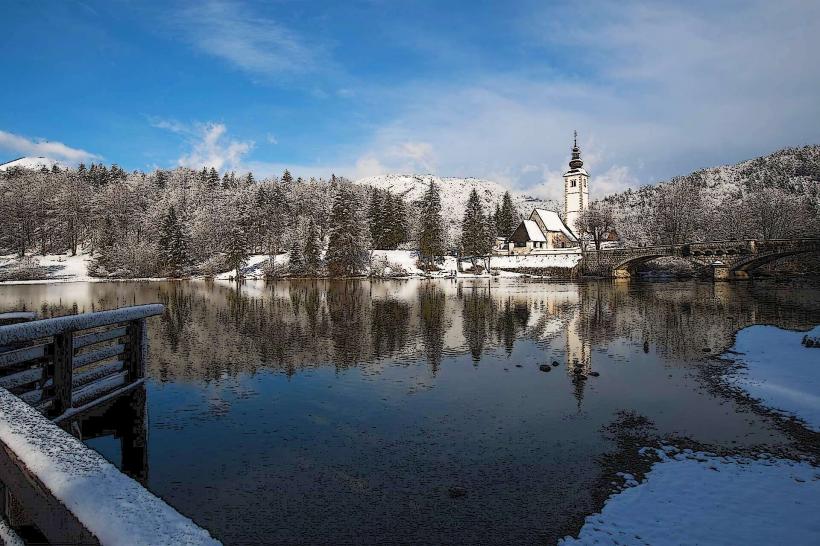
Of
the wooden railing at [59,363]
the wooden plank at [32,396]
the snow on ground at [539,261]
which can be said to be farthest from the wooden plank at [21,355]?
the snow on ground at [539,261]

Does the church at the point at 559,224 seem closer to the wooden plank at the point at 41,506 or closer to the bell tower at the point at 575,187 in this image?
the bell tower at the point at 575,187

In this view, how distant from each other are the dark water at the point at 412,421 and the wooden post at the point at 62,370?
304 centimetres

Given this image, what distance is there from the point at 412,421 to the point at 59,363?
931 cm

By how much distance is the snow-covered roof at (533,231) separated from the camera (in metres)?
120

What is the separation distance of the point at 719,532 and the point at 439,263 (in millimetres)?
96031

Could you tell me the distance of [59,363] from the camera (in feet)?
29.1

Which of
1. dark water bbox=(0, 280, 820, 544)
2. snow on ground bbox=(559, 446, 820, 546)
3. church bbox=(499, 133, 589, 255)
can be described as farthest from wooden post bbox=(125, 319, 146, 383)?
church bbox=(499, 133, 589, 255)

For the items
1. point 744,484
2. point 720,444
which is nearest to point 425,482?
point 744,484

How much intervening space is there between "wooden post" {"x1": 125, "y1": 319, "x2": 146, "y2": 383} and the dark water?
235 cm

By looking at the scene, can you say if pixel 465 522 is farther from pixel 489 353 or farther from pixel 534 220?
pixel 534 220

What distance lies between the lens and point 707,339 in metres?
27.7

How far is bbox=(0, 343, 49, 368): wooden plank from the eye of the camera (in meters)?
7.47

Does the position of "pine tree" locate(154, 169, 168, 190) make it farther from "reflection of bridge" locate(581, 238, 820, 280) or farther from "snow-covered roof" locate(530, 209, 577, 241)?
"reflection of bridge" locate(581, 238, 820, 280)

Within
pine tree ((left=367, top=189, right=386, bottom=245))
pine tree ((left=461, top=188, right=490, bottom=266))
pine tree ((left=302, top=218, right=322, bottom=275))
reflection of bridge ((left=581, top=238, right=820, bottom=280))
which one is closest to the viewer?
reflection of bridge ((left=581, top=238, right=820, bottom=280))
